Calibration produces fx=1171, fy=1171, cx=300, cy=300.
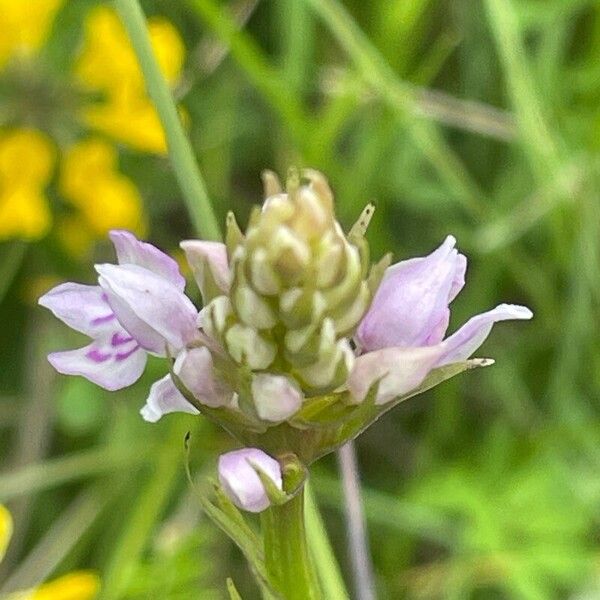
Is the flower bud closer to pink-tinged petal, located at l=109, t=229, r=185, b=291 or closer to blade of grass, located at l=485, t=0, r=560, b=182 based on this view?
pink-tinged petal, located at l=109, t=229, r=185, b=291

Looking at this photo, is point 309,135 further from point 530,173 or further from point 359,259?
point 359,259

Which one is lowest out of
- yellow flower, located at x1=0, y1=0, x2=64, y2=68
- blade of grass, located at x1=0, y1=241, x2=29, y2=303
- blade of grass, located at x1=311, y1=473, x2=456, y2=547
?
blade of grass, located at x1=311, y1=473, x2=456, y2=547

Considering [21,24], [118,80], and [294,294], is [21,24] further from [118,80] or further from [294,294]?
[294,294]

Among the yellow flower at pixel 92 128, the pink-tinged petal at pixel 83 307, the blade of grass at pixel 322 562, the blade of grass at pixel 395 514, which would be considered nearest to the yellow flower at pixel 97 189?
the yellow flower at pixel 92 128

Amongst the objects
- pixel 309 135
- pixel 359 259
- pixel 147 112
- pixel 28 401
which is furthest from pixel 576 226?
pixel 359 259

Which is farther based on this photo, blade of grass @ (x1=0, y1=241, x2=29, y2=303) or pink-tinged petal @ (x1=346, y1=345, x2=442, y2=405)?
blade of grass @ (x1=0, y1=241, x2=29, y2=303)

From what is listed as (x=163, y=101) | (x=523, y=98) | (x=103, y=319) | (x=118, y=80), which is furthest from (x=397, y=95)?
(x=103, y=319)

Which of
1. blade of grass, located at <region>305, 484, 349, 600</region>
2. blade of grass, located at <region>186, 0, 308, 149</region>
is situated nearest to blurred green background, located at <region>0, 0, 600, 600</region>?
blade of grass, located at <region>186, 0, 308, 149</region>
